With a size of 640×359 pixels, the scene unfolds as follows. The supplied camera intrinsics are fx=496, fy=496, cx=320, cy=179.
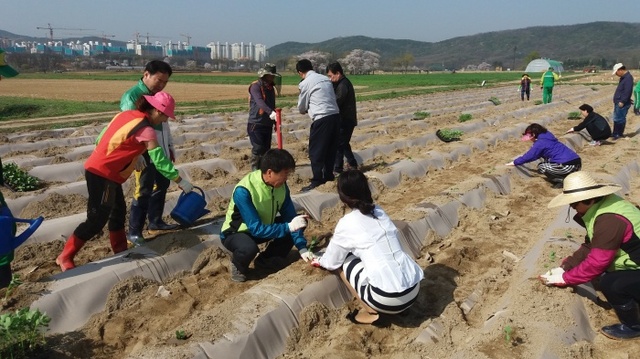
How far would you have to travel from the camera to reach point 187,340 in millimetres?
2850

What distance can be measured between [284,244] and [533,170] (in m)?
5.05

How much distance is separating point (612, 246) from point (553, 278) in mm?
587

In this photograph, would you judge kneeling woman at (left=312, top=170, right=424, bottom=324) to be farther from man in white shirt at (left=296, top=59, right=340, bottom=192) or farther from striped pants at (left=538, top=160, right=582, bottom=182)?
striped pants at (left=538, top=160, right=582, bottom=182)

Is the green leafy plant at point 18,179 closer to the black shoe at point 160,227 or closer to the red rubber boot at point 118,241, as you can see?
the black shoe at point 160,227

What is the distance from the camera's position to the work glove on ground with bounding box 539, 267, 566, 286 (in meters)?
3.48

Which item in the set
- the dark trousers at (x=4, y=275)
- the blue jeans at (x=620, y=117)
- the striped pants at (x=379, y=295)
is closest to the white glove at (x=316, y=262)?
the striped pants at (x=379, y=295)

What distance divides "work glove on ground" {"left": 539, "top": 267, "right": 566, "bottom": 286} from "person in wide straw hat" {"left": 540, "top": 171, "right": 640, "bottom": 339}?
7.3 inches

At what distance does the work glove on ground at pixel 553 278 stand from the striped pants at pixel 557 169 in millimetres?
3596

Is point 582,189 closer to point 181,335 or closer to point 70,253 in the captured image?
point 181,335

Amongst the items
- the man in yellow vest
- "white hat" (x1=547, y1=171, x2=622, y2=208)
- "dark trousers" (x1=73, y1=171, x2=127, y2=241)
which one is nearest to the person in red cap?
"dark trousers" (x1=73, y1=171, x2=127, y2=241)

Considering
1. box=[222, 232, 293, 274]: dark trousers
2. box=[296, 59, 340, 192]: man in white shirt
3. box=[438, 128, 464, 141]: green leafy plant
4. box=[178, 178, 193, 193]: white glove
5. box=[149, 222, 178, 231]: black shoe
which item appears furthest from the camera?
box=[438, 128, 464, 141]: green leafy plant

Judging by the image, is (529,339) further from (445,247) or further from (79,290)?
(79,290)

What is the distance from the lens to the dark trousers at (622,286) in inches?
121

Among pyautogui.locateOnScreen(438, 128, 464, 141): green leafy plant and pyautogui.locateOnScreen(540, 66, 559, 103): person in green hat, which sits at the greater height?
pyautogui.locateOnScreen(540, 66, 559, 103): person in green hat
